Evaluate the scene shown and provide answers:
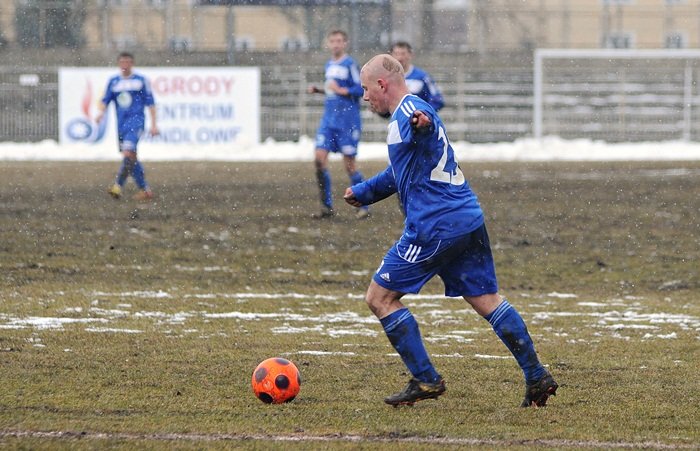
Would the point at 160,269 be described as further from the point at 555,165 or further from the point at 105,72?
the point at 105,72

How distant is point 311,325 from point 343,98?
786cm

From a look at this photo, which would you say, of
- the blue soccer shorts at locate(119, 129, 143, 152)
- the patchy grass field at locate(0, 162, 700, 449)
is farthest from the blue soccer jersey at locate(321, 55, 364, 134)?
the blue soccer shorts at locate(119, 129, 143, 152)

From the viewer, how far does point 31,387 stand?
6395 millimetres

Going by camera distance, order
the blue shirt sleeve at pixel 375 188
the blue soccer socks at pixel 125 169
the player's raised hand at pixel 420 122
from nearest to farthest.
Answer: the player's raised hand at pixel 420 122, the blue shirt sleeve at pixel 375 188, the blue soccer socks at pixel 125 169

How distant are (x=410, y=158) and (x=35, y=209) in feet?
37.6

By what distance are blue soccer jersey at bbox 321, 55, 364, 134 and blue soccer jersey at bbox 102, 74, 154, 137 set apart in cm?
366

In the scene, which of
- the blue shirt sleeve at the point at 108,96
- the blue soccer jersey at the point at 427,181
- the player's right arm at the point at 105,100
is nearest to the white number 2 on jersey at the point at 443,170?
the blue soccer jersey at the point at 427,181

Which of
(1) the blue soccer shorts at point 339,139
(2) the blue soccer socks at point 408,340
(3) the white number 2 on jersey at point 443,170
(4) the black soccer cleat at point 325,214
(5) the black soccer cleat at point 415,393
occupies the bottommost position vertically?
(4) the black soccer cleat at point 325,214

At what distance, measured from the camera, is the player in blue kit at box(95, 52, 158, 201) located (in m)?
17.9

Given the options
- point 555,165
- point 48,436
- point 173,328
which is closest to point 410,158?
point 48,436

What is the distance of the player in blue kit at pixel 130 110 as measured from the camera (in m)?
17.9

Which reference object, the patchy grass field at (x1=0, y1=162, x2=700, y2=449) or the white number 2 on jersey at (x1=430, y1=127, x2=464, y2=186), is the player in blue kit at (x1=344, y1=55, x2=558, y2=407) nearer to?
the white number 2 on jersey at (x1=430, y1=127, x2=464, y2=186)

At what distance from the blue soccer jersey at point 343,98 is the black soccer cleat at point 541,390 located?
33.3ft

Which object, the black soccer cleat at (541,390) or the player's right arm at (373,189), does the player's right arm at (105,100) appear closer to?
the player's right arm at (373,189)
